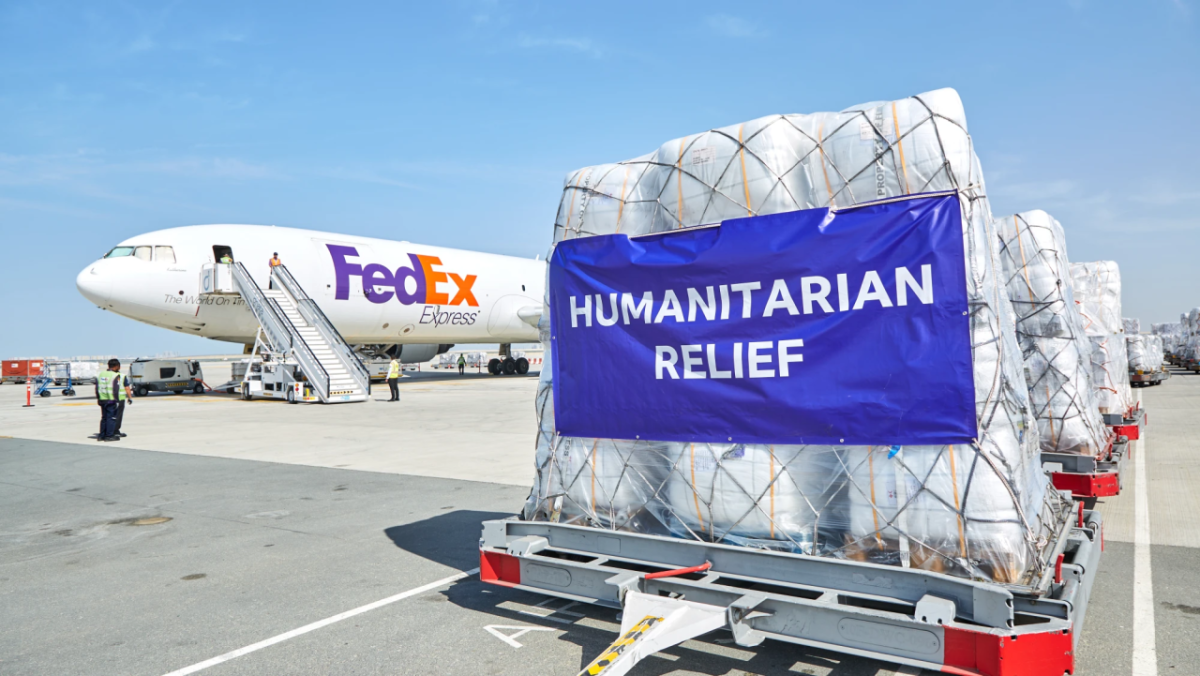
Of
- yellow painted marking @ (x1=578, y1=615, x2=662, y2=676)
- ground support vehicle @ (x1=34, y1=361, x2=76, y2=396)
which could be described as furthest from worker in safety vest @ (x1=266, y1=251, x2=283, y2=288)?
yellow painted marking @ (x1=578, y1=615, x2=662, y2=676)

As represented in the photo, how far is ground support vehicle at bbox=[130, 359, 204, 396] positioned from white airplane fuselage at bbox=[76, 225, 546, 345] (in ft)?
10.8

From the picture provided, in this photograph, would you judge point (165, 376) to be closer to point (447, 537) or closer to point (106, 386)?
point (106, 386)

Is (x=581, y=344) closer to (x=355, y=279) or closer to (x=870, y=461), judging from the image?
(x=870, y=461)

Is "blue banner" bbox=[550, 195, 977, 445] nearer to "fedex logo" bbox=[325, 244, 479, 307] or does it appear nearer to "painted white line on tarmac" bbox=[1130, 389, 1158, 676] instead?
"painted white line on tarmac" bbox=[1130, 389, 1158, 676]

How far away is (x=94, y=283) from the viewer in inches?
866

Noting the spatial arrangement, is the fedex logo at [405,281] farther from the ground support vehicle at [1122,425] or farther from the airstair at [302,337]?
the ground support vehicle at [1122,425]

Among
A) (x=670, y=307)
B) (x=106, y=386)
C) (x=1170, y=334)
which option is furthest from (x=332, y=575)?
(x=1170, y=334)

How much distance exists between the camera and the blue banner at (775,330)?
3779mm

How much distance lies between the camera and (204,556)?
6.31 meters

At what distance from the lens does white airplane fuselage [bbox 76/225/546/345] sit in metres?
22.6

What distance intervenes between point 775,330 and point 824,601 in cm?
139

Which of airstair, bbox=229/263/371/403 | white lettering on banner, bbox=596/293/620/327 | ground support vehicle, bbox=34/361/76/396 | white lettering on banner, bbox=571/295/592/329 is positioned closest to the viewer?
white lettering on banner, bbox=596/293/620/327

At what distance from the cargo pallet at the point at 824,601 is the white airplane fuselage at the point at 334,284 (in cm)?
2201

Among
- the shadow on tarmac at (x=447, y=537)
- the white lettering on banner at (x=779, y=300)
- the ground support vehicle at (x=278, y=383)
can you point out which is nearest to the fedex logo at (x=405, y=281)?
the ground support vehicle at (x=278, y=383)
